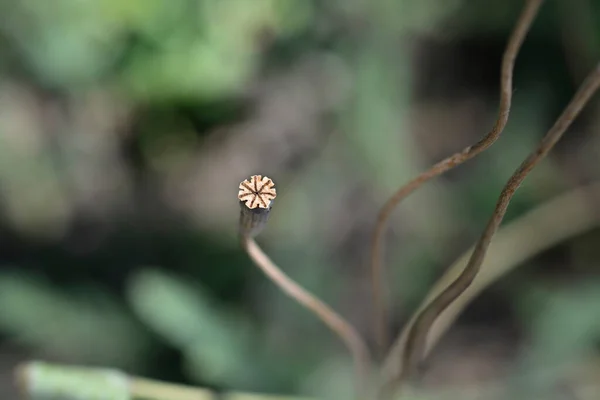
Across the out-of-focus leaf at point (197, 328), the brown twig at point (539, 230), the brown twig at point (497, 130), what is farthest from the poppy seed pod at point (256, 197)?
the brown twig at point (539, 230)

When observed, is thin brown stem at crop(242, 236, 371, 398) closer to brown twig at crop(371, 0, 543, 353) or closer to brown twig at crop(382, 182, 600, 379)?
brown twig at crop(371, 0, 543, 353)

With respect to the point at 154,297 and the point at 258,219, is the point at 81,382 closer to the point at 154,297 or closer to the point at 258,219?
the point at 258,219

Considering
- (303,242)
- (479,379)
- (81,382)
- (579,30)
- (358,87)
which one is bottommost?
(81,382)

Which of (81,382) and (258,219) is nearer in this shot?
(258,219)

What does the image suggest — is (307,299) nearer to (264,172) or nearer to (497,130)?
(497,130)

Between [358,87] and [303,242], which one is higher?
[358,87]

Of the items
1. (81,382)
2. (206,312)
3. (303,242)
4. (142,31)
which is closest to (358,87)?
(303,242)

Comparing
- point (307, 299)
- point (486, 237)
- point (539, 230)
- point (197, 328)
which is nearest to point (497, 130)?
point (486, 237)
